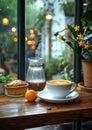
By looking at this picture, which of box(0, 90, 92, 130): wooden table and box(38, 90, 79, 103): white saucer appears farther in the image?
box(38, 90, 79, 103): white saucer

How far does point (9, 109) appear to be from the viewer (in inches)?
50.2

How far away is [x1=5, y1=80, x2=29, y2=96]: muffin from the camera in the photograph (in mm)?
1537

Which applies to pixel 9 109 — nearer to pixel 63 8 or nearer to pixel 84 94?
pixel 84 94

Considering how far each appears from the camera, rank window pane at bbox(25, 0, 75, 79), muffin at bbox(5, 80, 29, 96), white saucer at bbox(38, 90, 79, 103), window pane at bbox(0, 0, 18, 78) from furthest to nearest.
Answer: window pane at bbox(25, 0, 75, 79), window pane at bbox(0, 0, 18, 78), muffin at bbox(5, 80, 29, 96), white saucer at bbox(38, 90, 79, 103)

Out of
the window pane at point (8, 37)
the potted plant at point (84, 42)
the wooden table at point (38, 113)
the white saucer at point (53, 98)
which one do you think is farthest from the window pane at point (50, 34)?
the wooden table at point (38, 113)

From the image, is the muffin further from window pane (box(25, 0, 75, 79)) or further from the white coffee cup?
window pane (box(25, 0, 75, 79))

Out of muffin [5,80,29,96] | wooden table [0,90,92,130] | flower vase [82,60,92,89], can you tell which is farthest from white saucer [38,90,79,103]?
flower vase [82,60,92,89]

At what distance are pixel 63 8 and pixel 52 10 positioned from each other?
4.0 inches

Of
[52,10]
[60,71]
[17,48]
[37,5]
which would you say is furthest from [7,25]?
[60,71]

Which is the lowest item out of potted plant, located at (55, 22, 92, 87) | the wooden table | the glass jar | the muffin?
the wooden table

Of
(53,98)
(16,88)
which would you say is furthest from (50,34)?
(53,98)

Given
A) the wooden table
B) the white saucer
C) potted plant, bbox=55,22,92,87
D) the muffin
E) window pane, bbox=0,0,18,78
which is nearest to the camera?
the wooden table

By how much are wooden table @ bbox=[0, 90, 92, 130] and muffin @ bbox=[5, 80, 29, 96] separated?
0.10m

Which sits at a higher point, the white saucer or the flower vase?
the flower vase
